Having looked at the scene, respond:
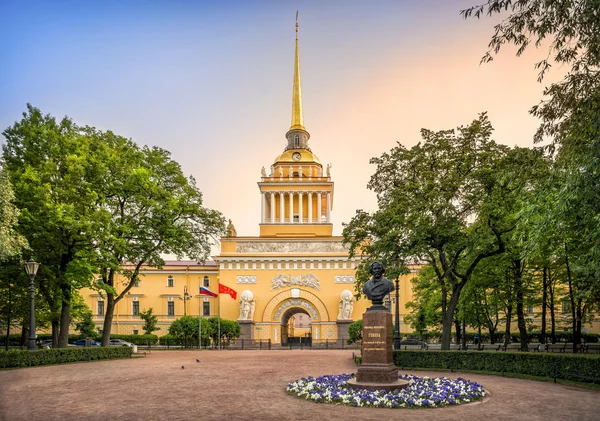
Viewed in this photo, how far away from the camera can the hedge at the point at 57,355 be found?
2216cm

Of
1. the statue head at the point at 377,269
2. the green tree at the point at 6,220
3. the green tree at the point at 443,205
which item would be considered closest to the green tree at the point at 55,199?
the green tree at the point at 6,220

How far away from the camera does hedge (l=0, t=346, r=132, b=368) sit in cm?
2216

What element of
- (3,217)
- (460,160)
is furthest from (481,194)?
(3,217)

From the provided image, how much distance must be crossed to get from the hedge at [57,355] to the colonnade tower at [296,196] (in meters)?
25.5

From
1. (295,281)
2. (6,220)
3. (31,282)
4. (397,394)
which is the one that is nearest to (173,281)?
(295,281)

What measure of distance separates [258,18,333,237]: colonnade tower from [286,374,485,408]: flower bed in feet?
125

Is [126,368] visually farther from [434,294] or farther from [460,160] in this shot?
[434,294]

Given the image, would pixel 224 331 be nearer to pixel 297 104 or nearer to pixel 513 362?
pixel 513 362

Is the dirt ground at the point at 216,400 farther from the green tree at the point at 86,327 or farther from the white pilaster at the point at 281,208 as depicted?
the white pilaster at the point at 281,208

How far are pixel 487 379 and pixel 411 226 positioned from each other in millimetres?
7049

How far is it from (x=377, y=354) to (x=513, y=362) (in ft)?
25.3

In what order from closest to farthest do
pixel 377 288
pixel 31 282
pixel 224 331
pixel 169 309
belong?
pixel 377 288 < pixel 31 282 < pixel 224 331 < pixel 169 309

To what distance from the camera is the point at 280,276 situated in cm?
4850

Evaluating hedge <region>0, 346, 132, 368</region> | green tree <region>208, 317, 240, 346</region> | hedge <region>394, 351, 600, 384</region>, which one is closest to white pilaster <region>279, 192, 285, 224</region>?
green tree <region>208, 317, 240, 346</region>
